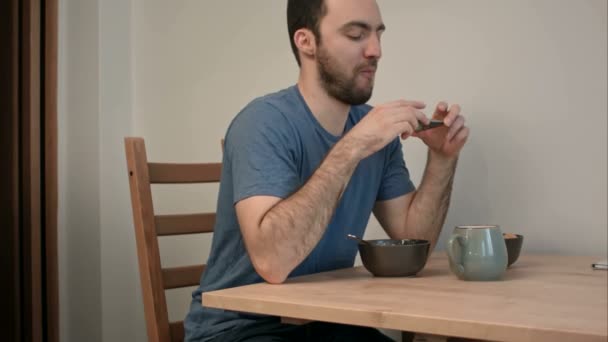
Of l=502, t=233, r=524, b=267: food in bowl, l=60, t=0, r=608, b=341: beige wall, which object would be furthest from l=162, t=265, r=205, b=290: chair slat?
l=502, t=233, r=524, b=267: food in bowl

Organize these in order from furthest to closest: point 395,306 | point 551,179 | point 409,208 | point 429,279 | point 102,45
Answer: point 102,45 → point 409,208 → point 551,179 → point 429,279 → point 395,306

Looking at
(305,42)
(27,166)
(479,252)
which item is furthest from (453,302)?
(27,166)

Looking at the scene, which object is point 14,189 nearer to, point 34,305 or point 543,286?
point 34,305

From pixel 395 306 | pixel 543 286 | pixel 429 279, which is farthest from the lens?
pixel 429 279

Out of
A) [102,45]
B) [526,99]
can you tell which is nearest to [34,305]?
[102,45]

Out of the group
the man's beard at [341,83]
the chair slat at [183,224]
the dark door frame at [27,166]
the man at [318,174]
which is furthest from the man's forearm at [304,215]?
the dark door frame at [27,166]

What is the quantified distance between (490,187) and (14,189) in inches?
53.1

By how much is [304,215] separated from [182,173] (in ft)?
1.91

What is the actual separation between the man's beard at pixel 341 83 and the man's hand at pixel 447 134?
140 mm

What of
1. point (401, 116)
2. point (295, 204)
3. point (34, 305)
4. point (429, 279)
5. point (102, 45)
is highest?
point (102, 45)

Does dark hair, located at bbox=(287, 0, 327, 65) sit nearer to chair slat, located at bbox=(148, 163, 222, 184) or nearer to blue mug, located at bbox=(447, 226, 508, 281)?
A: chair slat, located at bbox=(148, 163, 222, 184)

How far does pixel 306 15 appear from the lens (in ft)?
4.61

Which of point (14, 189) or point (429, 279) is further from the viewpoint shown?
point (14, 189)

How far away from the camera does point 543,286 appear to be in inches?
37.9
